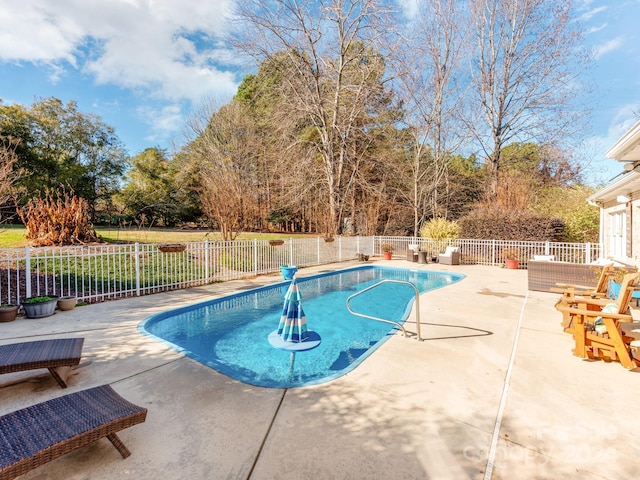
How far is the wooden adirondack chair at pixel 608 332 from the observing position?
3.38m

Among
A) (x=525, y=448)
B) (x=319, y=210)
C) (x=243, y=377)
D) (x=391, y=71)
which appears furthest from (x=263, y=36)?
(x=525, y=448)

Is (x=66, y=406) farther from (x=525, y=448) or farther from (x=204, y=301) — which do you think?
(x=204, y=301)

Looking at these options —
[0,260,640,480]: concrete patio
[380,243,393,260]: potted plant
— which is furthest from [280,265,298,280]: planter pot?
[380,243,393,260]: potted plant

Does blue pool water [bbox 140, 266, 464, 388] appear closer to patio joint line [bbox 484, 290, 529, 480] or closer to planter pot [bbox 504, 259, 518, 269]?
patio joint line [bbox 484, 290, 529, 480]

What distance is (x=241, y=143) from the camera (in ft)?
80.4

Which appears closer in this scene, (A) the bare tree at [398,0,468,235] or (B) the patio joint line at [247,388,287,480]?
(B) the patio joint line at [247,388,287,480]

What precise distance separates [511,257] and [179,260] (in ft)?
44.2

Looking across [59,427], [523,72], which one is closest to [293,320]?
[59,427]

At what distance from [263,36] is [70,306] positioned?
14.5 meters

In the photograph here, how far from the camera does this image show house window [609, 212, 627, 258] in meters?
8.20

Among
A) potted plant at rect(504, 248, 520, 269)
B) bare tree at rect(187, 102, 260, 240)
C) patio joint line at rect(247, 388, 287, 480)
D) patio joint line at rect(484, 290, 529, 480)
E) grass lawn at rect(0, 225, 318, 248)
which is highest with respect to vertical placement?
bare tree at rect(187, 102, 260, 240)

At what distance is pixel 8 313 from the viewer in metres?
4.99

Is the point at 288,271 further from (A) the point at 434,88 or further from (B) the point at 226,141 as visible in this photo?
(B) the point at 226,141

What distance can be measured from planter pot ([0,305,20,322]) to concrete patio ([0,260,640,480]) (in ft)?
3.38
